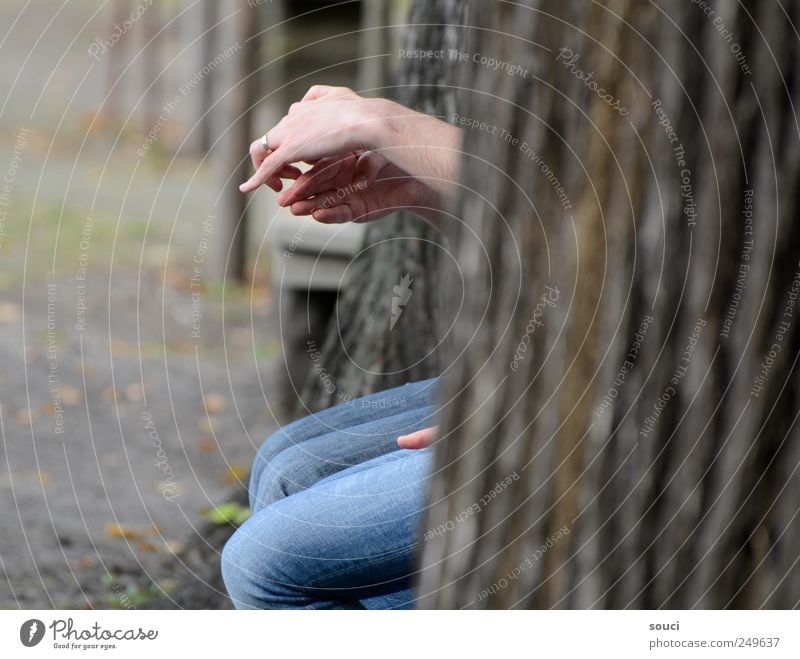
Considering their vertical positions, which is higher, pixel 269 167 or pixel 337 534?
pixel 269 167

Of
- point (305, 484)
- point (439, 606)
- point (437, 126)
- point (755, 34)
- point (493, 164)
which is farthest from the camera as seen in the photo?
point (305, 484)

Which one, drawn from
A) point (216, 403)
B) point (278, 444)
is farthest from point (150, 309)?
point (278, 444)

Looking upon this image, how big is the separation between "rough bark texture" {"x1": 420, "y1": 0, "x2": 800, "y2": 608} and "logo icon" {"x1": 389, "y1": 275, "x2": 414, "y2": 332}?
112 centimetres

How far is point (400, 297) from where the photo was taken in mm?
2445

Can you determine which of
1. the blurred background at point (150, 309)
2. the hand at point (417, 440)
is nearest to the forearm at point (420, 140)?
the hand at point (417, 440)

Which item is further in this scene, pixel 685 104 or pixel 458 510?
pixel 458 510

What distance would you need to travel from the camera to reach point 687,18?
3.69 feet

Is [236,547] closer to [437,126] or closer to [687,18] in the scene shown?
[437,126]

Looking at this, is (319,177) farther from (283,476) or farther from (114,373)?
(114,373)
